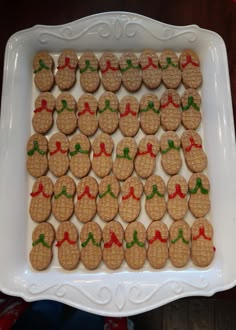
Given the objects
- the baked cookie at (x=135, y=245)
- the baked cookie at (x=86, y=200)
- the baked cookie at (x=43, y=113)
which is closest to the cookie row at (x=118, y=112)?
the baked cookie at (x=43, y=113)

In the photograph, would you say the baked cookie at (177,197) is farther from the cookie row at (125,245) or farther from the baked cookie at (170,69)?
the baked cookie at (170,69)

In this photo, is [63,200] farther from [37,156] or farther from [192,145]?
[192,145]

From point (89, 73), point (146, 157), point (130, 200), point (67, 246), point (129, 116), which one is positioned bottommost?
point (67, 246)

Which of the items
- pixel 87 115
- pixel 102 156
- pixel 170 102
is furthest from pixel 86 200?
pixel 170 102

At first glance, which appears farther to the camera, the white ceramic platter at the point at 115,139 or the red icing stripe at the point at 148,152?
the red icing stripe at the point at 148,152

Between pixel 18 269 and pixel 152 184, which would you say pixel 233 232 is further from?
pixel 18 269

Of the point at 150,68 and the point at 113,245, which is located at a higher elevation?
A: the point at 150,68

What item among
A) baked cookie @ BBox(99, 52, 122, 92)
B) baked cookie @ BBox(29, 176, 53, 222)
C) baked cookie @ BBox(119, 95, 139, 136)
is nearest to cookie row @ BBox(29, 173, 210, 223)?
baked cookie @ BBox(29, 176, 53, 222)
